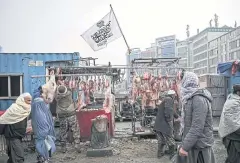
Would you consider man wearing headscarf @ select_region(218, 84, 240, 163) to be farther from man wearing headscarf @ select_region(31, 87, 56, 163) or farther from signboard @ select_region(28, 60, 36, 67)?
signboard @ select_region(28, 60, 36, 67)

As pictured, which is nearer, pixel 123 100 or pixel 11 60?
pixel 11 60

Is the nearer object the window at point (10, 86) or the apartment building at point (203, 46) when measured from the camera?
the window at point (10, 86)

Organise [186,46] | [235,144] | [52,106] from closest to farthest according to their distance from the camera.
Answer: [235,144] → [52,106] → [186,46]

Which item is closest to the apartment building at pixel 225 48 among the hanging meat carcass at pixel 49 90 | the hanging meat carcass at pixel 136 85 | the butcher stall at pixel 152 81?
the butcher stall at pixel 152 81

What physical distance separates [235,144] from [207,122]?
226cm

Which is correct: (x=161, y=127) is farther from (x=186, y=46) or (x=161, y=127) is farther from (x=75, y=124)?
(x=186, y=46)

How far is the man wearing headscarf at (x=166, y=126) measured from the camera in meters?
8.43

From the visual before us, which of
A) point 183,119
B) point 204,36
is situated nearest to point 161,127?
point 183,119

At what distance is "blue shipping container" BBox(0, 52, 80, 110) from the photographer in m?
12.0

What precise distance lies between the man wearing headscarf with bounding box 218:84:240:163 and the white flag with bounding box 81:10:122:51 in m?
5.90

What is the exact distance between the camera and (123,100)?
20.0 meters

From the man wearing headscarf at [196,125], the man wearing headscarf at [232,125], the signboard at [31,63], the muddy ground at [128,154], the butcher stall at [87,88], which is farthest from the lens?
the signboard at [31,63]

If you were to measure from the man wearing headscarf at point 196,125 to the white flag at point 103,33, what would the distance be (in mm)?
6975

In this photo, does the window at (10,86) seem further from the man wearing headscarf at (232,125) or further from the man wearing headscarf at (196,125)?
the man wearing headscarf at (196,125)
